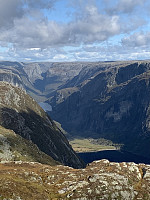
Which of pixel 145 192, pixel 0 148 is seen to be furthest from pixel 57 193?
pixel 0 148

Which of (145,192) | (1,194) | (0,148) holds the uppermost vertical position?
(1,194)

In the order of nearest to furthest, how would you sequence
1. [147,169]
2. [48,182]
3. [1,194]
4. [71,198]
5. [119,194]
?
1. [1,194]
2. [71,198]
3. [119,194]
4. [48,182]
5. [147,169]

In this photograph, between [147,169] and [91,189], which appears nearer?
[91,189]

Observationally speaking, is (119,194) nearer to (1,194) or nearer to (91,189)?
(91,189)

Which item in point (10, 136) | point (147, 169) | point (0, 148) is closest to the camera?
point (147, 169)

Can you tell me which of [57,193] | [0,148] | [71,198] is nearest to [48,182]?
[57,193]

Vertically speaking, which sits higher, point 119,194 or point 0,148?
point 119,194
